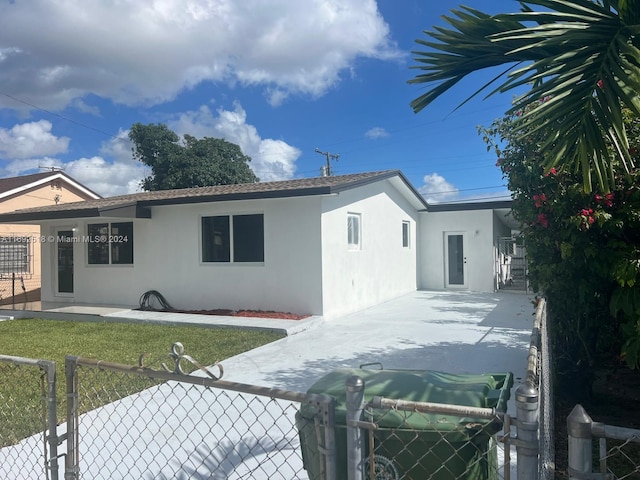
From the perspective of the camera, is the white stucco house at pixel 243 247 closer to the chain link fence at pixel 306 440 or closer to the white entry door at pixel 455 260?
the white entry door at pixel 455 260

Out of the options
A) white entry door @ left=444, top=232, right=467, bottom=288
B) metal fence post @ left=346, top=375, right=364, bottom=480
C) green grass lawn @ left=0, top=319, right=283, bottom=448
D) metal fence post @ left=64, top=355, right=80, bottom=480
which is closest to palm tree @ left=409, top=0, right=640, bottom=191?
metal fence post @ left=346, top=375, right=364, bottom=480

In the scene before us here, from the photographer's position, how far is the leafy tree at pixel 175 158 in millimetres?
33531

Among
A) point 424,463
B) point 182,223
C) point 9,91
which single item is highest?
point 9,91

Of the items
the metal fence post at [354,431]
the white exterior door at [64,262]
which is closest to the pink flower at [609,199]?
the metal fence post at [354,431]

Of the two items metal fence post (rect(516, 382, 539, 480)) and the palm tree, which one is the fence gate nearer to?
metal fence post (rect(516, 382, 539, 480))

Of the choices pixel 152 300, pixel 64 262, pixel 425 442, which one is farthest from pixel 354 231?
pixel 425 442

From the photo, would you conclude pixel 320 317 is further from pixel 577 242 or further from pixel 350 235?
pixel 577 242

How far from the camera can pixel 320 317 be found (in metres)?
10.5

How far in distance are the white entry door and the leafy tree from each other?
69.1 feet

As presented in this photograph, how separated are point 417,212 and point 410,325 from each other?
29.1 feet

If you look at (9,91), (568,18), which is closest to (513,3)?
(568,18)

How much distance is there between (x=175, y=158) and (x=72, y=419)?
33.2 metres

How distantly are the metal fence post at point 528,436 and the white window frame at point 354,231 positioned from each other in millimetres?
10805

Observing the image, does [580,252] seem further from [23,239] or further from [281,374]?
[23,239]
